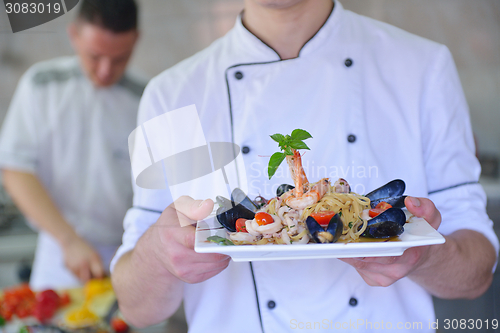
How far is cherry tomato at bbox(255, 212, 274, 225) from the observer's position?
538mm

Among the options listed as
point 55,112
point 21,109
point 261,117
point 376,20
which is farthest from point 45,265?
point 376,20

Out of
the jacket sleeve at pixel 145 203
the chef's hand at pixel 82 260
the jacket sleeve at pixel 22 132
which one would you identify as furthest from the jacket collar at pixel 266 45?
the chef's hand at pixel 82 260

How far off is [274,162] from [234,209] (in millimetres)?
87

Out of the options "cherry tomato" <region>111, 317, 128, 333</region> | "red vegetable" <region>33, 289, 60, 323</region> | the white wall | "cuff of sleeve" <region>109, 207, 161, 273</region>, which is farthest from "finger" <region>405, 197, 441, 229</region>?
"red vegetable" <region>33, 289, 60, 323</region>

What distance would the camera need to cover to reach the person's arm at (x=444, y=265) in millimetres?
564

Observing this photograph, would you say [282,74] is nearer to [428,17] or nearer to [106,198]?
[428,17]

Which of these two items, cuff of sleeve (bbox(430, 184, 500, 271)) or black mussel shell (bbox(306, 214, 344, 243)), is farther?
cuff of sleeve (bbox(430, 184, 500, 271))

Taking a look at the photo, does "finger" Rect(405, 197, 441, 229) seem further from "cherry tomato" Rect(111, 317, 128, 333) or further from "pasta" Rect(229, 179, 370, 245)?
"cherry tomato" Rect(111, 317, 128, 333)

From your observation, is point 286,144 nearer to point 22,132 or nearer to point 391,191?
point 391,191

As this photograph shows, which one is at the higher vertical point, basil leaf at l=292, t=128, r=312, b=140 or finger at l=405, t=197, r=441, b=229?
basil leaf at l=292, t=128, r=312, b=140

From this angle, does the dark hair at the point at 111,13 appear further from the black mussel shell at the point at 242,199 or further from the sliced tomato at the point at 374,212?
the sliced tomato at the point at 374,212

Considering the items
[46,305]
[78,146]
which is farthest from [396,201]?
[46,305]

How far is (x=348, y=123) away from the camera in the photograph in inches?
27.9

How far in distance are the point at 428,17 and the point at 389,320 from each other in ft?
1.76
